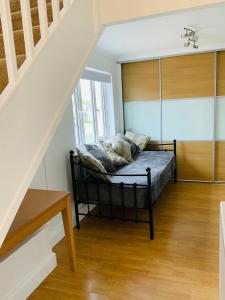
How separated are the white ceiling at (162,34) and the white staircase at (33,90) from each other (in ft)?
3.14

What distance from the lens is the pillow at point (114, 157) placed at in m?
3.67

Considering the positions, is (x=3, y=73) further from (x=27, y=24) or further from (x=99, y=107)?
(x=99, y=107)

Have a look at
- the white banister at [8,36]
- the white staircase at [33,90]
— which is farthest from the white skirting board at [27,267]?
the white banister at [8,36]

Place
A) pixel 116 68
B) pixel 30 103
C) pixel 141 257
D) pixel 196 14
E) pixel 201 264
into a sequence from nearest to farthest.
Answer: pixel 30 103
pixel 201 264
pixel 141 257
pixel 196 14
pixel 116 68

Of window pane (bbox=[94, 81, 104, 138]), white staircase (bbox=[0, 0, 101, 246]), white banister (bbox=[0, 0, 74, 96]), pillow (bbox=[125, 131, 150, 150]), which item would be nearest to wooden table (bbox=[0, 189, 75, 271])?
white staircase (bbox=[0, 0, 101, 246])

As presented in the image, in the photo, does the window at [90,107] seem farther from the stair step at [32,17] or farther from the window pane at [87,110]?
the stair step at [32,17]

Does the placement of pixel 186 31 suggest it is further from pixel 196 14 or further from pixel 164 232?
pixel 164 232

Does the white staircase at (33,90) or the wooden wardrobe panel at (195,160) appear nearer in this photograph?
the white staircase at (33,90)

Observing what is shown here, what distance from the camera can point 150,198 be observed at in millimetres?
2840

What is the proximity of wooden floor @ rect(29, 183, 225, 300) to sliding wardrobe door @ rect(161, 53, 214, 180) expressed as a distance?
1.11 m

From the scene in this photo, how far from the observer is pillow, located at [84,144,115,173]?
3320 mm

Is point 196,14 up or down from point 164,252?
up

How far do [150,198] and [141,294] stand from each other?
100 centimetres

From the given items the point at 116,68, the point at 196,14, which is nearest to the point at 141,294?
the point at 196,14
